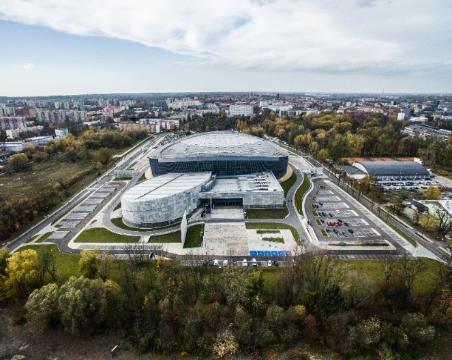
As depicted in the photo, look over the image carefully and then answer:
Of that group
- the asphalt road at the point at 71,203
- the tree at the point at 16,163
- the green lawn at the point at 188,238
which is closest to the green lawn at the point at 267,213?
the green lawn at the point at 188,238

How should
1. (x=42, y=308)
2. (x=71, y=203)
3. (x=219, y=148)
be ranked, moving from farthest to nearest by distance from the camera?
(x=219, y=148), (x=71, y=203), (x=42, y=308)

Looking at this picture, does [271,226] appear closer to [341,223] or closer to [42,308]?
[341,223]

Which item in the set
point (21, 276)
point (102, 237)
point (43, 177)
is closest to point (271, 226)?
point (102, 237)

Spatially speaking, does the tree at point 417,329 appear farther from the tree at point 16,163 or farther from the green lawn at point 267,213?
the tree at point 16,163

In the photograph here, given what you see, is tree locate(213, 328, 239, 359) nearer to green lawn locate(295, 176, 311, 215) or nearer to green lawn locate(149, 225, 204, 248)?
green lawn locate(149, 225, 204, 248)

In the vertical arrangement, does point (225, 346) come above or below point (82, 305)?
below
